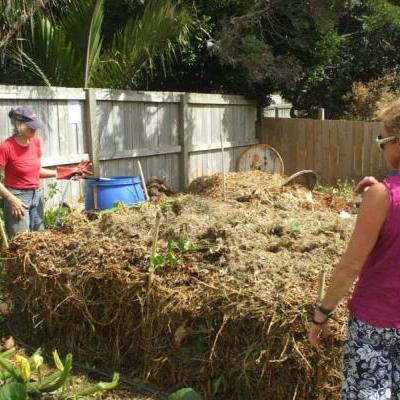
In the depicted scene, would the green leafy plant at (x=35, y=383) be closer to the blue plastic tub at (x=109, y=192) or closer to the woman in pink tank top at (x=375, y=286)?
the woman in pink tank top at (x=375, y=286)

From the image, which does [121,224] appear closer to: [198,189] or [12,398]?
[12,398]

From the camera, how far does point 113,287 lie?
3709mm

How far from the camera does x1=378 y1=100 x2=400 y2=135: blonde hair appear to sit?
2.10 metres

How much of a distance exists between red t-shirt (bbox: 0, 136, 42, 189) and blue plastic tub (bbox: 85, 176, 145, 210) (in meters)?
0.70

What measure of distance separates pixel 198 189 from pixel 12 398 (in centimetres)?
586

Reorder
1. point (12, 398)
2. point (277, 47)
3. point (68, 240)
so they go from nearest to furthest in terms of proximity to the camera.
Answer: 1. point (12, 398)
2. point (68, 240)
3. point (277, 47)

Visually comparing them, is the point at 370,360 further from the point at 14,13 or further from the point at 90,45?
the point at 90,45

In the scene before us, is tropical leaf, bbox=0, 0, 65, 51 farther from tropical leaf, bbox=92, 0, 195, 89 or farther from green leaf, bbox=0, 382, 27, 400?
green leaf, bbox=0, 382, 27, 400

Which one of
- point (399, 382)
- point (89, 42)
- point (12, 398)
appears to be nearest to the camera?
point (399, 382)

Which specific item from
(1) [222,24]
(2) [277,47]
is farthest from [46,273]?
(2) [277,47]

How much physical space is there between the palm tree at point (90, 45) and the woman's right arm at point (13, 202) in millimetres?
3856

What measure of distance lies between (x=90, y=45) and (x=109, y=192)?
3747 millimetres

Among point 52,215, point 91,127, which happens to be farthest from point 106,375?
point 91,127

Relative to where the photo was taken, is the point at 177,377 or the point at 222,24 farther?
the point at 222,24
